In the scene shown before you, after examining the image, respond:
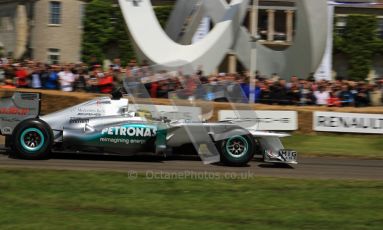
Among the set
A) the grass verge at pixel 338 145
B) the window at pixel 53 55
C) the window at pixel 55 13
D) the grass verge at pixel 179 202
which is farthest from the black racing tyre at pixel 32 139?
the window at pixel 55 13

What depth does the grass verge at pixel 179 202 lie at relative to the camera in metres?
7.15

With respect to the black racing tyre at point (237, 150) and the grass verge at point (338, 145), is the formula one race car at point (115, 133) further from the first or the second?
the grass verge at point (338, 145)

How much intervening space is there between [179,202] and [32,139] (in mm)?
4122

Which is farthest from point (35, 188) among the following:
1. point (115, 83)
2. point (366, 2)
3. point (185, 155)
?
point (366, 2)

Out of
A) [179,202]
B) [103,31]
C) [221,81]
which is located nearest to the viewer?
[179,202]

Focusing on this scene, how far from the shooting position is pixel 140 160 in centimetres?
1206

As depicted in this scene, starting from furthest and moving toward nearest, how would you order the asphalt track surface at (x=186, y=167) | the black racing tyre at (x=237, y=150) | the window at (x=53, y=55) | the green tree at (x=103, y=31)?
the window at (x=53, y=55) < the green tree at (x=103, y=31) < the black racing tyre at (x=237, y=150) < the asphalt track surface at (x=186, y=167)

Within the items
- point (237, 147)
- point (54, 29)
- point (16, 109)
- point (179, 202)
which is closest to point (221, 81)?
point (237, 147)

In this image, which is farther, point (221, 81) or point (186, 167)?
point (221, 81)

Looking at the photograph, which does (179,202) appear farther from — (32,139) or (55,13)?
(55,13)

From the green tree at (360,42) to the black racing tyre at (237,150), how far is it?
34610mm

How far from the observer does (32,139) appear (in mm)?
11305

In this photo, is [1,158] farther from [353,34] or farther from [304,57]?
[353,34]

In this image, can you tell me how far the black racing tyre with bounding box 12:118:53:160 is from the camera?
11.2 meters
